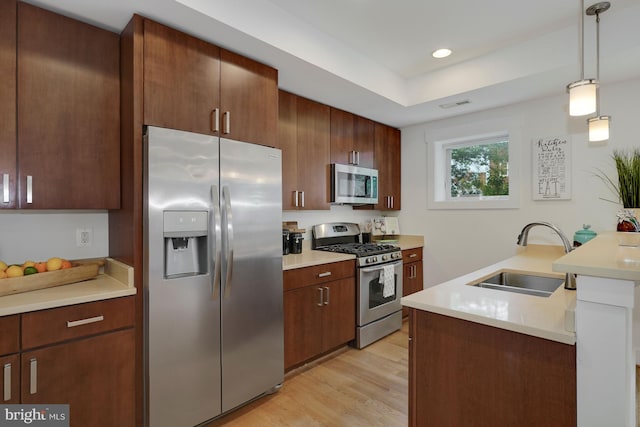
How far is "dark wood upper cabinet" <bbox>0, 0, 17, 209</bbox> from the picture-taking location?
1551mm

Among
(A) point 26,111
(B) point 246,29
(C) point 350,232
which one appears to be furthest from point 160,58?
(C) point 350,232

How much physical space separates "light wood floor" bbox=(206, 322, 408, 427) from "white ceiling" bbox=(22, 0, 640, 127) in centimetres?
234

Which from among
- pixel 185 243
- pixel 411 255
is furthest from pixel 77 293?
pixel 411 255

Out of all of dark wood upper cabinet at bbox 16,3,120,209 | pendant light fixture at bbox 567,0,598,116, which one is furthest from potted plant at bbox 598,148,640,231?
dark wood upper cabinet at bbox 16,3,120,209

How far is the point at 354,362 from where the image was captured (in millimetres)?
2762

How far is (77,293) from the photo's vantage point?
1580 millimetres

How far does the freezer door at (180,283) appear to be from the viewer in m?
1.72

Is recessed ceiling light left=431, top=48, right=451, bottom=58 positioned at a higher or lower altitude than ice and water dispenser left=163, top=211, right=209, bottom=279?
higher

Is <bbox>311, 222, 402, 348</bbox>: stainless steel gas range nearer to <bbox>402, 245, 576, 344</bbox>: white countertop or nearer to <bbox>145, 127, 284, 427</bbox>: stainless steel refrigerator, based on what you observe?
<bbox>145, 127, 284, 427</bbox>: stainless steel refrigerator

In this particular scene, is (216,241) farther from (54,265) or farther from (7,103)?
(7,103)

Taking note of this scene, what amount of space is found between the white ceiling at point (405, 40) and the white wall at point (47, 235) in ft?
3.72

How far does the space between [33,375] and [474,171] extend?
156 inches

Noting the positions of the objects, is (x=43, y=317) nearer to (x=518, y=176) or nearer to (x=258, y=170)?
(x=258, y=170)

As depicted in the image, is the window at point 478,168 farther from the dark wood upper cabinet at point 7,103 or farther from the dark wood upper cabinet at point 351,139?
the dark wood upper cabinet at point 7,103
